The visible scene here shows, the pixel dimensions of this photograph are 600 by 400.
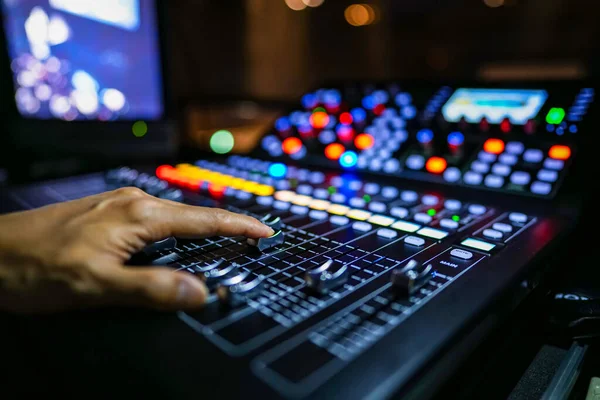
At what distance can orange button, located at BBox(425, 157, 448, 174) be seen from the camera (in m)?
0.84

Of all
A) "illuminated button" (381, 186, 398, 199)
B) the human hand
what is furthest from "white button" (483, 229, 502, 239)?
the human hand

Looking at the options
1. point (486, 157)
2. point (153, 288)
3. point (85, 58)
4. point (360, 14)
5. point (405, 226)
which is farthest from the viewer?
point (360, 14)

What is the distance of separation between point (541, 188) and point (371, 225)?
11.9 inches

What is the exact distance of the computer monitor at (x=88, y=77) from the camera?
1.12 metres

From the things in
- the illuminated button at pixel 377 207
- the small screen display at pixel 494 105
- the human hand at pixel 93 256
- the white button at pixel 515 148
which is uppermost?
the small screen display at pixel 494 105

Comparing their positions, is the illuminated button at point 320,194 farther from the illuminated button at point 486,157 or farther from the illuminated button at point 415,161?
the illuminated button at point 486,157

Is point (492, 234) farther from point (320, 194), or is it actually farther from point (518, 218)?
point (320, 194)

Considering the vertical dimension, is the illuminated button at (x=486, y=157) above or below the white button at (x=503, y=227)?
above

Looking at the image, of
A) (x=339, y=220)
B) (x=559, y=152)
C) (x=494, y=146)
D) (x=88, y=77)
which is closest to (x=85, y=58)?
(x=88, y=77)

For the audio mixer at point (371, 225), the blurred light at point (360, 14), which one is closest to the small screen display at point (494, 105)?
the audio mixer at point (371, 225)

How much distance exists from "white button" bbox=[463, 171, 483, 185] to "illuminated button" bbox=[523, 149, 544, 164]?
0.28ft

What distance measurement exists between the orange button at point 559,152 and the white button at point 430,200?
0.22 metres

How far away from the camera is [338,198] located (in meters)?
0.76

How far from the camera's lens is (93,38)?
1202mm
